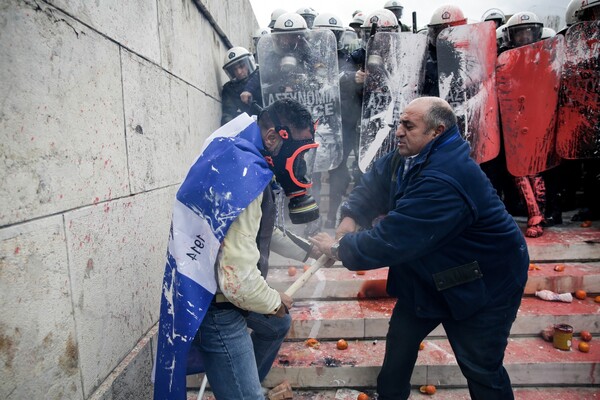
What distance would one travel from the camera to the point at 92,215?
1.95 meters

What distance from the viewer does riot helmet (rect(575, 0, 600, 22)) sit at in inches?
189

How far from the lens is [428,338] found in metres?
3.30

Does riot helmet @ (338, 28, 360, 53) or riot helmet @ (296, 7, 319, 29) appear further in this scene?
riot helmet @ (296, 7, 319, 29)

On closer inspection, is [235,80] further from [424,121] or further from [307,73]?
[424,121]

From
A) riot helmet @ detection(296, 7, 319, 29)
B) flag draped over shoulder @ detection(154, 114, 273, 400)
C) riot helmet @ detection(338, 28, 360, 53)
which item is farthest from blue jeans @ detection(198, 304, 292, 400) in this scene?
riot helmet @ detection(296, 7, 319, 29)

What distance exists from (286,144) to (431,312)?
1282mm

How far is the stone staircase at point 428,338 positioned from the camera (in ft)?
9.75

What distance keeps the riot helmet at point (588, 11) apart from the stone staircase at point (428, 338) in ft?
9.66

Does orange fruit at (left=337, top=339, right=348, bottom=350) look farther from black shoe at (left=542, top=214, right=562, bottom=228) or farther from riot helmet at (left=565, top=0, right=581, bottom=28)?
riot helmet at (left=565, top=0, right=581, bottom=28)

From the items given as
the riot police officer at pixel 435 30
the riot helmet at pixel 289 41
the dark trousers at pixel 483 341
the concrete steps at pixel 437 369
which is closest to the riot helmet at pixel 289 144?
the dark trousers at pixel 483 341

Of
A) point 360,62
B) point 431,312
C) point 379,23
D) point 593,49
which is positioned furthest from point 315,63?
point 431,312

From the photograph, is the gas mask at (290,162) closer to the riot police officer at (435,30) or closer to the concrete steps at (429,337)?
the concrete steps at (429,337)

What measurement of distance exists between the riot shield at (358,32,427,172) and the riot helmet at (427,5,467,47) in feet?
1.94

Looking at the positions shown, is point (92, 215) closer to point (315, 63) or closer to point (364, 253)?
point (364, 253)
